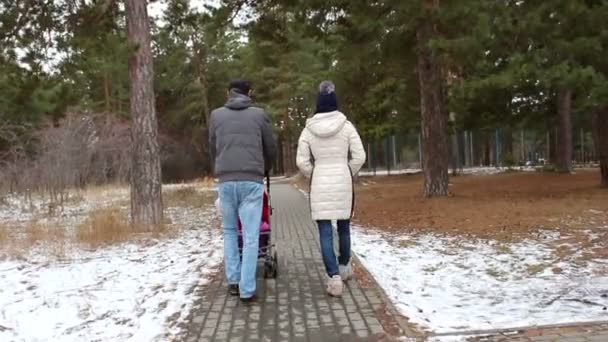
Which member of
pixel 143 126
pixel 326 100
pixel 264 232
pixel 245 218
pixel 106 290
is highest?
pixel 143 126

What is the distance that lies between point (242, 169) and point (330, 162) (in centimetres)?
83

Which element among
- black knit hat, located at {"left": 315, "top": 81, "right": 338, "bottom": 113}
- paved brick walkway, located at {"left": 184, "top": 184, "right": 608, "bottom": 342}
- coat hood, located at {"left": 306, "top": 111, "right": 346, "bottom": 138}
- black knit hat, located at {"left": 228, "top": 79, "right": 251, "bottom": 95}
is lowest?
paved brick walkway, located at {"left": 184, "top": 184, "right": 608, "bottom": 342}

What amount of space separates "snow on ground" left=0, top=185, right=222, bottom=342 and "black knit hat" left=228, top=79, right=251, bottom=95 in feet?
6.44

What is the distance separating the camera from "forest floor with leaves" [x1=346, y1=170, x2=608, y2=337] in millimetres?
5105

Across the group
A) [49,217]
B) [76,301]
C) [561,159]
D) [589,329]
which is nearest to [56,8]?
[49,217]

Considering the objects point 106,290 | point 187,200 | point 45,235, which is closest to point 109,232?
point 45,235

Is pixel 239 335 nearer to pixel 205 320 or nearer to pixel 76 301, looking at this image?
pixel 205 320

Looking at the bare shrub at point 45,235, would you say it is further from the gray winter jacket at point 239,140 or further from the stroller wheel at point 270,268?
the gray winter jacket at point 239,140

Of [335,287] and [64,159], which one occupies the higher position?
[64,159]

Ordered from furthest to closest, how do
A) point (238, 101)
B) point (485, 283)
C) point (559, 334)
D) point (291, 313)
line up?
point (485, 283)
point (238, 101)
point (291, 313)
point (559, 334)

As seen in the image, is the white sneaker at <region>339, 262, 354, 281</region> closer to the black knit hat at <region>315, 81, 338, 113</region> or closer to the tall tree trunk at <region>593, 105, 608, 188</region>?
the black knit hat at <region>315, 81, 338, 113</region>

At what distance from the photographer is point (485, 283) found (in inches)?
242

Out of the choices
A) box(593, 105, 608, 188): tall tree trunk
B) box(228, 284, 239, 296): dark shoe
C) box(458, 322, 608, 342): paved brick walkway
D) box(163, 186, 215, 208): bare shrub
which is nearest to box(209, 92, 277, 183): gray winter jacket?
box(228, 284, 239, 296): dark shoe

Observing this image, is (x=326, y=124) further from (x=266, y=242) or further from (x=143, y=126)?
(x=143, y=126)
